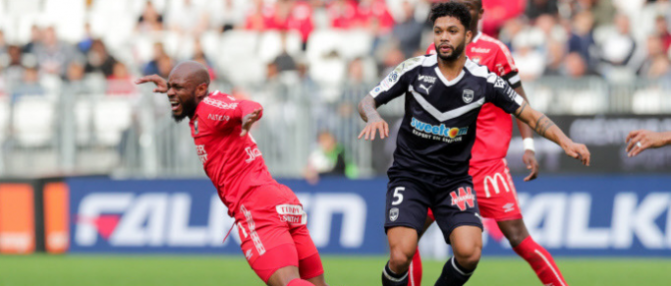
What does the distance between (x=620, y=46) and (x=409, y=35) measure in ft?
11.9

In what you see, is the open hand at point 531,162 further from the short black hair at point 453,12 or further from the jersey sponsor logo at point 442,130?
the short black hair at point 453,12

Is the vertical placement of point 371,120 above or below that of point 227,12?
above

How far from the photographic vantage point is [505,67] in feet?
29.1

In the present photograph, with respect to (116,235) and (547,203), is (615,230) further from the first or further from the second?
(116,235)

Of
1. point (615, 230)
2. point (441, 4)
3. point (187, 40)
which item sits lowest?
point (615, 230)

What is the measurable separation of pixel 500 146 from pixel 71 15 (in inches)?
596

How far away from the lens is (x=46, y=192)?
55.1 feet

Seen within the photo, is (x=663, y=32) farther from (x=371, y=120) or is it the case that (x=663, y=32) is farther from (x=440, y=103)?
(x=371, y=120)

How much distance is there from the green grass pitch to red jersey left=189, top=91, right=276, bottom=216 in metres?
4.24

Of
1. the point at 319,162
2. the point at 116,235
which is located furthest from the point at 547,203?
the point at 116,235

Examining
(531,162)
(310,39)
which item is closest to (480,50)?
(531,162)

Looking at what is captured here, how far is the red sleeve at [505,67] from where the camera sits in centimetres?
886

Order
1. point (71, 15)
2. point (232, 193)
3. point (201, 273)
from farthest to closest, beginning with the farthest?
point (71, 15) < point (201, 273) < point (232, 193)

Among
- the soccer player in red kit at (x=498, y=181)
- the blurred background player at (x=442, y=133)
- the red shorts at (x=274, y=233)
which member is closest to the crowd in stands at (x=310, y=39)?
the soccer player in red kit at (x=498, y=181)
